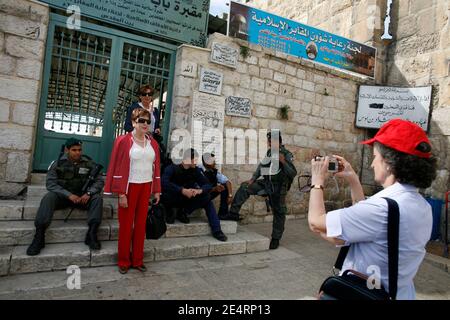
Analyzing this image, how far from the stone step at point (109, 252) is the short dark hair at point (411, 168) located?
10.6 feet

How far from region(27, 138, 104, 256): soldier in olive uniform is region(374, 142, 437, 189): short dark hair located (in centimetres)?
331

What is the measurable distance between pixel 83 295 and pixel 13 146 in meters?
→ 2.73

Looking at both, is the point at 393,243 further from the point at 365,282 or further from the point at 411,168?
A: the point at 411,168

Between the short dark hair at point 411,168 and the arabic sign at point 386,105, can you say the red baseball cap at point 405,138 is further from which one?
the arabic sign at point 386,105

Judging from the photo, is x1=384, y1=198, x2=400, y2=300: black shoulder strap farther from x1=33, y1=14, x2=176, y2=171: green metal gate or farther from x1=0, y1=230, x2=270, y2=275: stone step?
x1=33, y1=14, x2=176, y2=171: green metal gate

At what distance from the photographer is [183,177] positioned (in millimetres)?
4621

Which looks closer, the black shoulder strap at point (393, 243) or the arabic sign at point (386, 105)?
the black shoulder strap at point (393, 243)

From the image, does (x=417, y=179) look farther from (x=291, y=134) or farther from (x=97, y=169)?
(x=291, y=134)

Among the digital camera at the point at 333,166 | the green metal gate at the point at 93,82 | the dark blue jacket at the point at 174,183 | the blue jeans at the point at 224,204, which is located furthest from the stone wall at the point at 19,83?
the digital camera at the point at 333,166

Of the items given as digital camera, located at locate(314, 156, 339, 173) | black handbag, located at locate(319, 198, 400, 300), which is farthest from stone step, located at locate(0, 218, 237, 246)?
black handbag, located at locate(319, 198, 400, 300)

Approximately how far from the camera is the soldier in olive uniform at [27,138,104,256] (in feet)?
11.1

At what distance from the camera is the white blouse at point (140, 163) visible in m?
3.45

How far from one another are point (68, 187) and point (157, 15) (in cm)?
350

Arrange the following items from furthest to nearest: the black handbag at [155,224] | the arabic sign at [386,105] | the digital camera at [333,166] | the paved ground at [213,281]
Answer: the arabic sign at [386,105]
the black handbag at [155,224]
the paved ground at [213,281]
the digital camera at [333,166]
